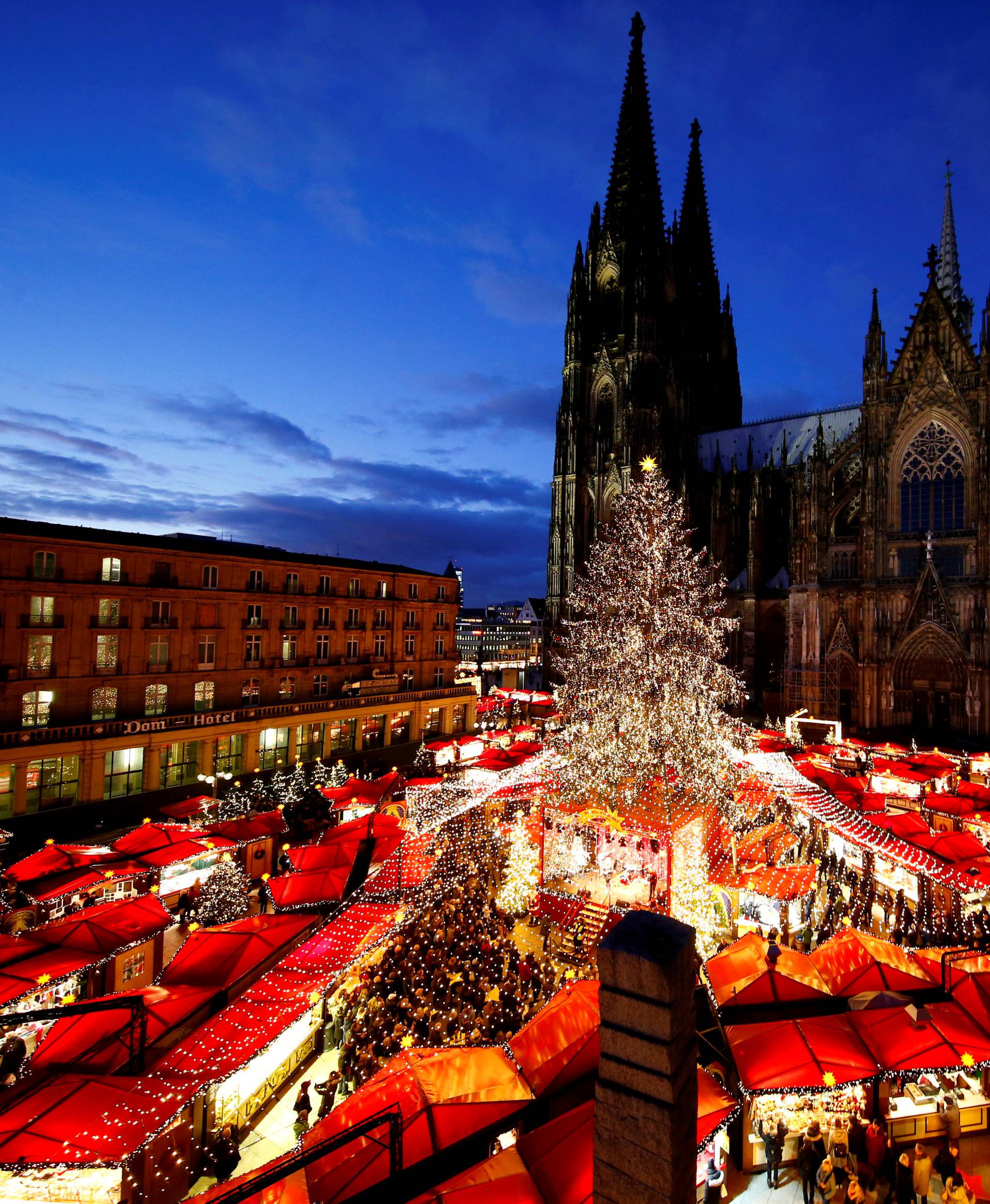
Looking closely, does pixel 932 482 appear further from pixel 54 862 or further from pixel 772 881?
pixel 54 862

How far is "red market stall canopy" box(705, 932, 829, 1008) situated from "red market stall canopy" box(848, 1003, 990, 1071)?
0.95m

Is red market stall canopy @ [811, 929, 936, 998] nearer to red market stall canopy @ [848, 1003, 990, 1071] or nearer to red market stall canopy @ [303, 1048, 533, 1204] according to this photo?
red market stall canopy @ [848, 1003, 990, 1071]

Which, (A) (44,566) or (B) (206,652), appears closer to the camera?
(A) (44,566)

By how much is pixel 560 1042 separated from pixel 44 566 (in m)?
23.7

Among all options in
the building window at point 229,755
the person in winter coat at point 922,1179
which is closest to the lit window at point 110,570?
the building window at point 229,755

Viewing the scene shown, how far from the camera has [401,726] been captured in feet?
123

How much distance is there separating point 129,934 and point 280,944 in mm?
A: 2847

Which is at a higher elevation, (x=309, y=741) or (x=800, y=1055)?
(x=800, y=1055)

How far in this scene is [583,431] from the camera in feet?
204

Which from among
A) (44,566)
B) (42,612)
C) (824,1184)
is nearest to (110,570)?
(44,566)

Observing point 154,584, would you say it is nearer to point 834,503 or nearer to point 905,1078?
point 905,1078

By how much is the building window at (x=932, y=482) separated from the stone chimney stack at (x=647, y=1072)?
4680 centimetres

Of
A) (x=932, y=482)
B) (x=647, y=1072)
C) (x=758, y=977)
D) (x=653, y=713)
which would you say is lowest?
(x=758, y=977)

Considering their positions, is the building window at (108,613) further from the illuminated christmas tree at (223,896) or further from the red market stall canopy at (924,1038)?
the red market stall canopy at (924,1038)
